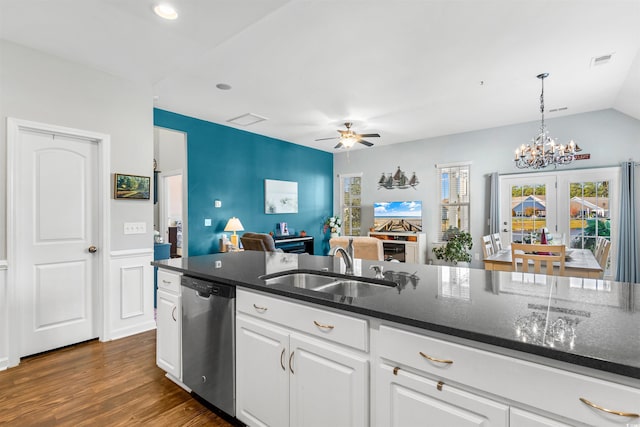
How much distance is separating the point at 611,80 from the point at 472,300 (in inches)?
172

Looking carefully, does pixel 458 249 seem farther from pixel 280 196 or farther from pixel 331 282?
pixel 331 282

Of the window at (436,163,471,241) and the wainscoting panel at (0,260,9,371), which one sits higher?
the window at (436,163,471,241)

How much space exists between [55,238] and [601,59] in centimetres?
570

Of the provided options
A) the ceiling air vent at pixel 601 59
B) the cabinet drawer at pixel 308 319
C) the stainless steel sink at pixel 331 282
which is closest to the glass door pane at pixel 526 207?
the ceiling air vent at pixel 601 59

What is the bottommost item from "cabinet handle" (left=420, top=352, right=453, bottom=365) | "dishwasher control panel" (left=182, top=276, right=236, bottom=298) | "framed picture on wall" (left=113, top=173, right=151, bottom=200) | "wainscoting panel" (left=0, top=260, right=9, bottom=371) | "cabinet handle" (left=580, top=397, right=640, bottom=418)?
"wainscoting panel" (left=0, top=260, right=9, bottom=371)

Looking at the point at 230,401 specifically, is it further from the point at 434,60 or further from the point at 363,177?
the point at 363,177

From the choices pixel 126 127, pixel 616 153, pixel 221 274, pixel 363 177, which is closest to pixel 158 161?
pixel 126 127

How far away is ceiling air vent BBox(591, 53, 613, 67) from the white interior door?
205 inches

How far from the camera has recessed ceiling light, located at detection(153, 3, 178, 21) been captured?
7.47 ft

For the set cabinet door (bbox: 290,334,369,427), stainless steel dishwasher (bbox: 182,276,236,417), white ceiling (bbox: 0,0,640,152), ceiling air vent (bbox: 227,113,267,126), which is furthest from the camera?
ceiling air vent (bbox: 227,113,267,126)

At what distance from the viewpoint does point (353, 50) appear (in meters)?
3.06

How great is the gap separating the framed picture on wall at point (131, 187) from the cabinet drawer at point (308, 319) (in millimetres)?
2323

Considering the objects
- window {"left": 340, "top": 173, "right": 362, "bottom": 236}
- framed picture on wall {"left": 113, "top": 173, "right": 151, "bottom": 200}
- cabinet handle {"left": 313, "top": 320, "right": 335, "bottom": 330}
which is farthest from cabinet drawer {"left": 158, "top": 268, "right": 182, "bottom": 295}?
window {"left": 340, "top": 173, "right": 362, "bottom": 236}

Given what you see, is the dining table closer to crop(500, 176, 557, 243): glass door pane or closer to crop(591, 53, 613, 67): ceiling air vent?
crop(500, 176, 557, 243): glass door pane
